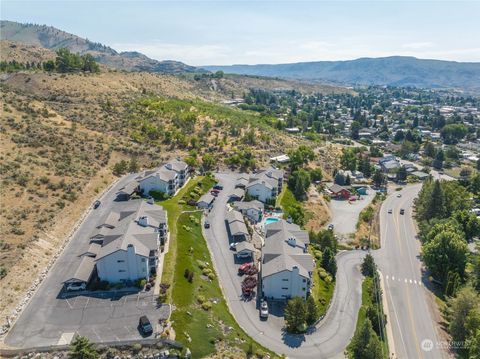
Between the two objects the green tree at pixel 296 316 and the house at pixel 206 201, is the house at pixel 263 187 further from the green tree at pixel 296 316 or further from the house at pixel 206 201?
the green tree at pixel 296 316

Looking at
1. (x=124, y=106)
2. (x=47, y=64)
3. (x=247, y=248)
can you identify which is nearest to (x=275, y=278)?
(x=247, y=248)

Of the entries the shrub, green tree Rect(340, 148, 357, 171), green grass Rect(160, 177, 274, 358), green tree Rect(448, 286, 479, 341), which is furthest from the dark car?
green tree Rect(340, 148, 357, 171)

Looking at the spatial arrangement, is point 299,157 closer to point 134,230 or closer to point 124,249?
point 134,230

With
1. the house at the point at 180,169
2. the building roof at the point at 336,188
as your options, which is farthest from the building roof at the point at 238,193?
the building roof at the point at 336,188

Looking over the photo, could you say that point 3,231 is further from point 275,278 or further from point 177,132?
point 177,132

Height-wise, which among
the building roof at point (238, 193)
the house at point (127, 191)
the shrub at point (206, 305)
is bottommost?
the shrub at point (206, 305)

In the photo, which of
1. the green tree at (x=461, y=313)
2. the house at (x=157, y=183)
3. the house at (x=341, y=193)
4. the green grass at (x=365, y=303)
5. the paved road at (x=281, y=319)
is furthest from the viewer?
the house at (x=341, y=193)
